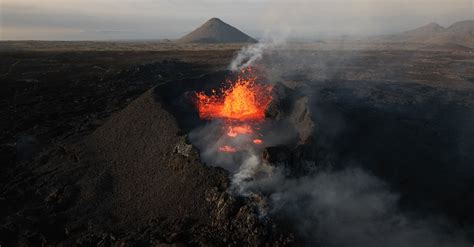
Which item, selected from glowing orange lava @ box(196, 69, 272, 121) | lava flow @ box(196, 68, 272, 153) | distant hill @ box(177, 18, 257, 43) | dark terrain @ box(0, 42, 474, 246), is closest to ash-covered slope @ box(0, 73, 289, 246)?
dark terrain @ box(0, 42, 474, 246)

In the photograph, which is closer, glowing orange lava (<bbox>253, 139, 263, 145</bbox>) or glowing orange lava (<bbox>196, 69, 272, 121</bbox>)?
glowing orange lava (<bbox>253, 139, 263, 145</bbox>)

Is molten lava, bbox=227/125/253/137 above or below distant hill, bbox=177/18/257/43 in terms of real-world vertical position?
below

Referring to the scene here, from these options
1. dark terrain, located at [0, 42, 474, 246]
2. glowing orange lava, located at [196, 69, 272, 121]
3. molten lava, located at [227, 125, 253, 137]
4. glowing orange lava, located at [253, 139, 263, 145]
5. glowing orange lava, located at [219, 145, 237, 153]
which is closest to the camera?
dark terrain, located at [0, 42, 474, 246]

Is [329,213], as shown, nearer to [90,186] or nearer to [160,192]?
[160,192]

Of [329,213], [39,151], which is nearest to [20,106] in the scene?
[39,151]

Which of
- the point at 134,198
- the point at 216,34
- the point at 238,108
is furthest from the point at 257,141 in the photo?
the point at 216,34

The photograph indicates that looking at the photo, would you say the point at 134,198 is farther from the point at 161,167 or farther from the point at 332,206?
the point at 332,206

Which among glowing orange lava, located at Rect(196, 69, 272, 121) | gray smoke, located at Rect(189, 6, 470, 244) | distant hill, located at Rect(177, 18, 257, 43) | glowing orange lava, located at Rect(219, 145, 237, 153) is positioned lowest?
gray smoke, located at Rect(189, 6, 470, 244)

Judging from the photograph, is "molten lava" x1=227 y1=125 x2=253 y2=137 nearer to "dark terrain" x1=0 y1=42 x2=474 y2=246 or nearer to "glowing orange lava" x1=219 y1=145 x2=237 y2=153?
"glowing orange lava" x1=219 y1=145 x2=237 y2=153
